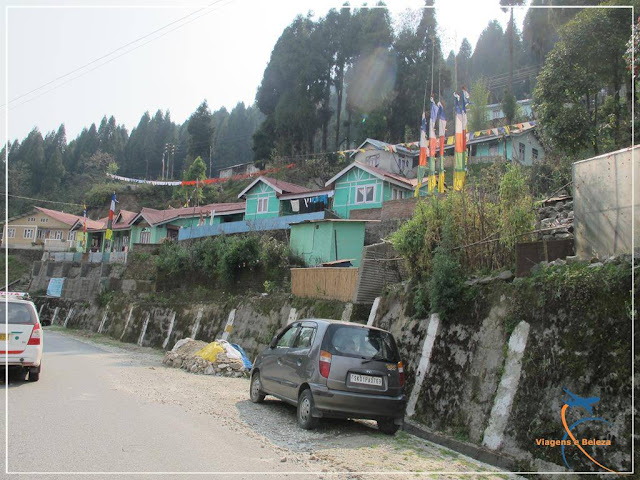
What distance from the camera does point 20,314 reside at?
10148 mm

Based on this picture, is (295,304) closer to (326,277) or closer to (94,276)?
(326,277)

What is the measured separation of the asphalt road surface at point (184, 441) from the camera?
5398mm

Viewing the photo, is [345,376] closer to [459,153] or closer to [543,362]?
[543,362]

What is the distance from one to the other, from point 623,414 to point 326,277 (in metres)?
11.2

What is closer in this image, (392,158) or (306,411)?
(306,411)

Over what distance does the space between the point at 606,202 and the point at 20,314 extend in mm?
11010

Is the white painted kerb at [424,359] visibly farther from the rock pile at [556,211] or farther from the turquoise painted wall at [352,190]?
the turquoise painted wall at [352,190]

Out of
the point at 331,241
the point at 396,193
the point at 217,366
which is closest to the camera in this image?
the point at 217,366

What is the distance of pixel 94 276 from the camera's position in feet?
141

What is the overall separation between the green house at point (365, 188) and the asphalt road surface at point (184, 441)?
2582 centimetres

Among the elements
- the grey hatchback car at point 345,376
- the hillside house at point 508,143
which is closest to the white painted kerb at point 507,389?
the grey hatchback car at point 345,376

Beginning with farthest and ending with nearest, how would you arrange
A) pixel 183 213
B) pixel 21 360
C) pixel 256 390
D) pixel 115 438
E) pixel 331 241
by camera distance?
1. pixel 183 213
2. pixel 331 241
3. pixel 256 390
4. pixel 21 360
5. pixel 115 438

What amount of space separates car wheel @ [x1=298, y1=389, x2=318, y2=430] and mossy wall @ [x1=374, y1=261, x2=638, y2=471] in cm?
210

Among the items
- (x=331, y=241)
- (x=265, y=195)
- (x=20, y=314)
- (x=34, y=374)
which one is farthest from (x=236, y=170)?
(x=20, y=314)
